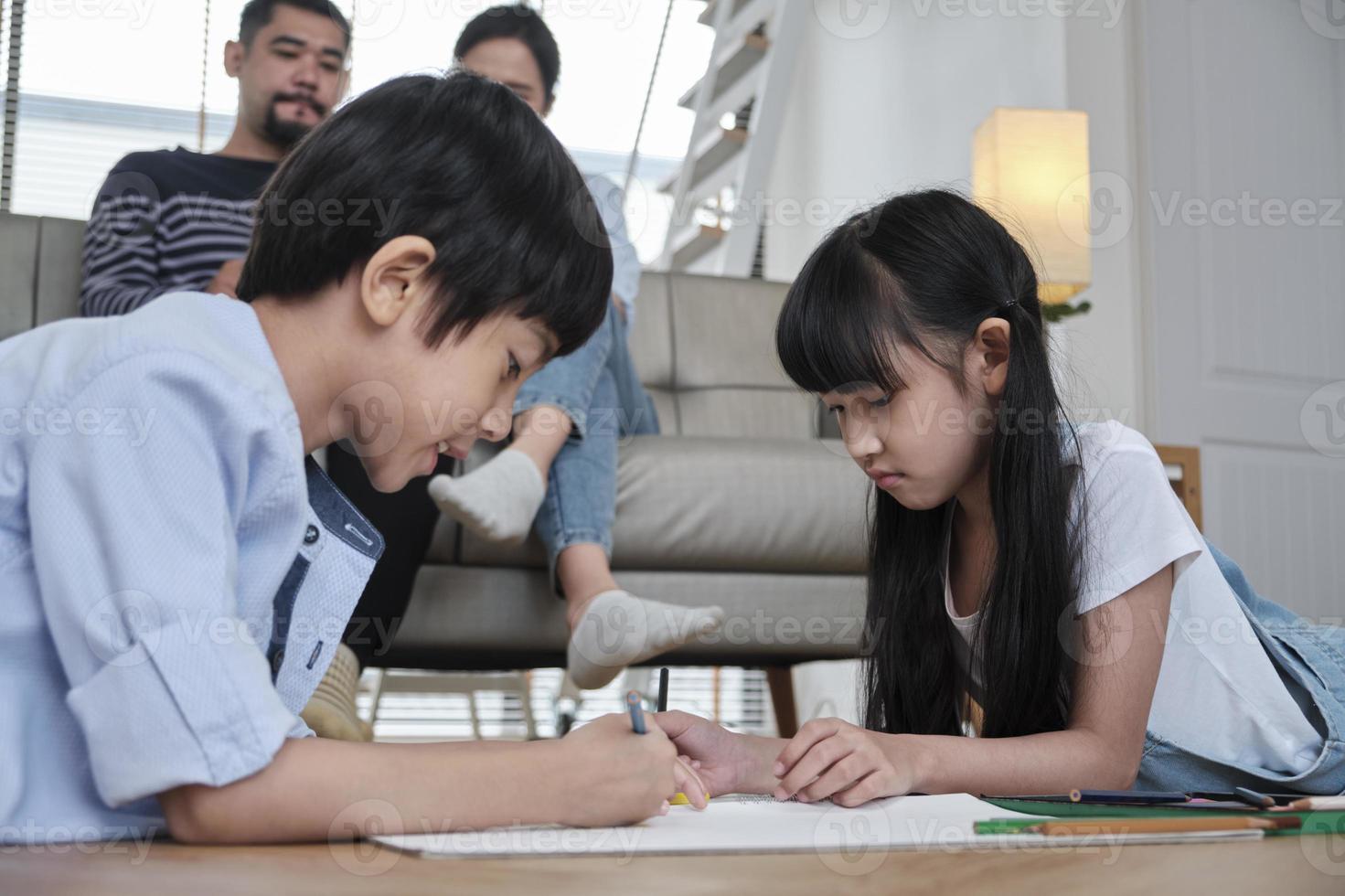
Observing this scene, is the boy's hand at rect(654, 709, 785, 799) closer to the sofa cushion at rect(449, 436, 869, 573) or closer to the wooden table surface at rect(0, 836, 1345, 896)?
the wooden table surface at rect(0, 836, 1345, 896)

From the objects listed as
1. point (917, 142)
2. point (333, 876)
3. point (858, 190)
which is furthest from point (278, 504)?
point (858, 190)

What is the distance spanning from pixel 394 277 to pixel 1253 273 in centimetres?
300

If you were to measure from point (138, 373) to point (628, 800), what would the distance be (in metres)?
0.28

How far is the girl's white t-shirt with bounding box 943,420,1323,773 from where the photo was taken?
86cm

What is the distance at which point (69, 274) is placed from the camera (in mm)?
2080

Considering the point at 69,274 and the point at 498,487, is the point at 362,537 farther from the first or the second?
the point at 69,274

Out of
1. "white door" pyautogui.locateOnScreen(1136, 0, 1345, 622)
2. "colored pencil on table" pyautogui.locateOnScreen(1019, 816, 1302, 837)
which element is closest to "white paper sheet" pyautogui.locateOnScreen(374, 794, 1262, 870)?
"colored pencil on table" pyautogui.locateOnScreen(1019, 816, 1302, 837)

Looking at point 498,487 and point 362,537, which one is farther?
point 498,487

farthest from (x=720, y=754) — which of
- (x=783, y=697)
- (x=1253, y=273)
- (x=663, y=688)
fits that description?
(x=1253, y=273)

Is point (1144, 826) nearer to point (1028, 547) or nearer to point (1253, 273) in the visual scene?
point (1028, 547)

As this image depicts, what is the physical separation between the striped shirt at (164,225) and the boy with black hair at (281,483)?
1.10 metres

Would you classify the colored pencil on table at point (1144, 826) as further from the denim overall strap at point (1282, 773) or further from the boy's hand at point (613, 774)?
the denim overall strap at point (1282, 773)

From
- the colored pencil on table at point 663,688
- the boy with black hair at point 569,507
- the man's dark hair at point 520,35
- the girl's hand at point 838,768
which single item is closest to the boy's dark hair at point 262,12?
the man's dark hair at point 520,35

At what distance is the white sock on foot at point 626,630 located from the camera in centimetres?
128
